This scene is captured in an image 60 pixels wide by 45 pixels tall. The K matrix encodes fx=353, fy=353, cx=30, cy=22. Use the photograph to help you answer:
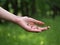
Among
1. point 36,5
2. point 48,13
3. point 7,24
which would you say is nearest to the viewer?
point 7,24

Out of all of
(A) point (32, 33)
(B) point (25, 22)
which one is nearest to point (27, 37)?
(A) point (32, 33)

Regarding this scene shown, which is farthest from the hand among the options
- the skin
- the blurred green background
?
the blurred green background

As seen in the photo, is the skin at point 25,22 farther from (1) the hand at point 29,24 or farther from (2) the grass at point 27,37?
(2) the grass at point 27,37

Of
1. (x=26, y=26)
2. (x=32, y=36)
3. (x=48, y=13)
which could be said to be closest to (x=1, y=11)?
(x=26, y=26)

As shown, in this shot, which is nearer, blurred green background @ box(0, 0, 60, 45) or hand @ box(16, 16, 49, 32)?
hand @ box(16, 16, 49, 32)

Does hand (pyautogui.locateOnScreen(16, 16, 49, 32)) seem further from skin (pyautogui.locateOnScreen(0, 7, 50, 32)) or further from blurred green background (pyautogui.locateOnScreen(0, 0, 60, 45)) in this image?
blurred green background (pyautogui.locateOnScreen(0, 0, 60, 45))

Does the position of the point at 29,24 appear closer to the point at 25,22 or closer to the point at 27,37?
the point at 25,22

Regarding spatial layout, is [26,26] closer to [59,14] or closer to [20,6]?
[20,6]

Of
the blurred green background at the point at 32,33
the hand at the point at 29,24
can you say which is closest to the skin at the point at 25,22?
the hand at the point at 29,24
